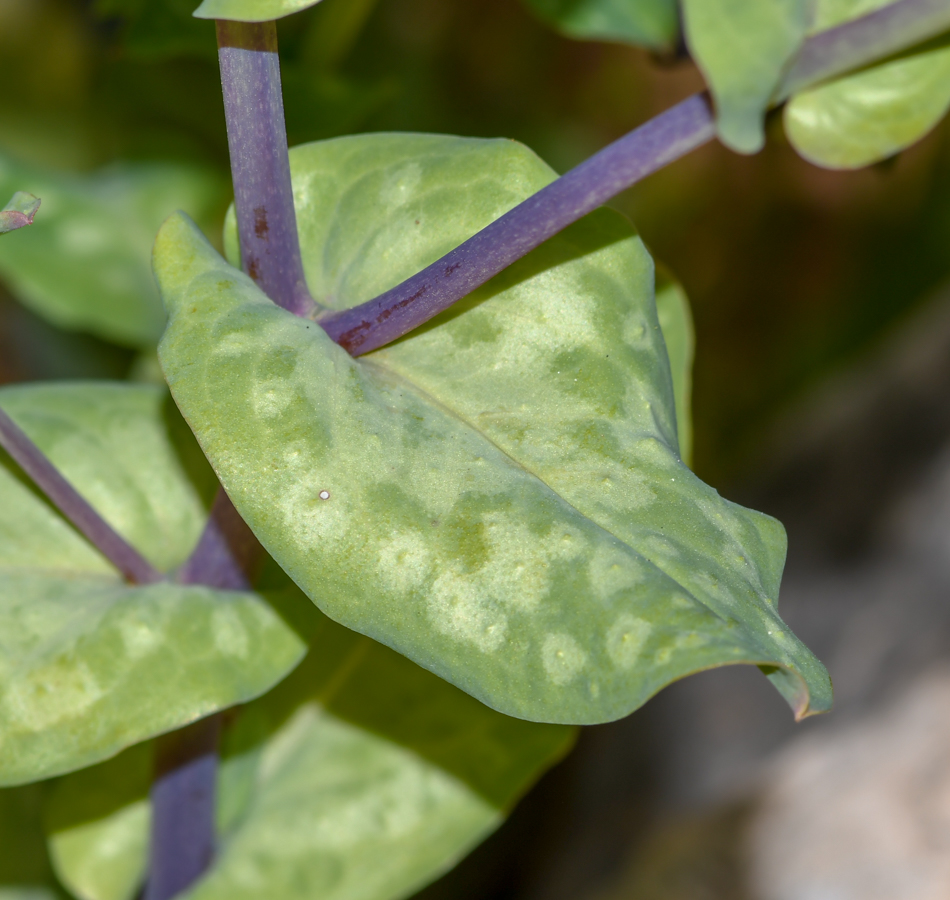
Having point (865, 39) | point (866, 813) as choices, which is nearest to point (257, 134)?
point (865, 39)

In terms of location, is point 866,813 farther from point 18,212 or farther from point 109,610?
point 18,212

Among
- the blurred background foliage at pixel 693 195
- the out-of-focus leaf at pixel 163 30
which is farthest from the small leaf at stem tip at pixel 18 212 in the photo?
the blurred background foliage at pixel 693 195

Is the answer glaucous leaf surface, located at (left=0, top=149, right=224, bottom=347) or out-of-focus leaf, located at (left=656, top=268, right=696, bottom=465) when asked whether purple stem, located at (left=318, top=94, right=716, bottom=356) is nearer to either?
out-of-focus leaf, located at (left=656, top=268, right=696, bottom=465)

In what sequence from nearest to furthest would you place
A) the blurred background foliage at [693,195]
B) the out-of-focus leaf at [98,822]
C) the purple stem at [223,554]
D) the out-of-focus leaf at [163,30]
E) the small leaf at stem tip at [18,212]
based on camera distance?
the small leaf at stem tip at [18,212] → the purple stem at [223,554] → the out-of-focus leaf at [98,822] → the out-of-focus leaf at [163,30] → the blurred background foliage at [693,195]

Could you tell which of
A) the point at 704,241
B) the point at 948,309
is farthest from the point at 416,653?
the point at 704,241

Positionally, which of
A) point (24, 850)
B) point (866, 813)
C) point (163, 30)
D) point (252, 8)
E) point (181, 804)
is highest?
point (252, 8)

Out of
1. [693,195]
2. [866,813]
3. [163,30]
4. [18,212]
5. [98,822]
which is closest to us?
[18,212]

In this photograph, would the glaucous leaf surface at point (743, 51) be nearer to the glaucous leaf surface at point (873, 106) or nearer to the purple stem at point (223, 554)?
the glaucous leaf surface at point (873, 106)
